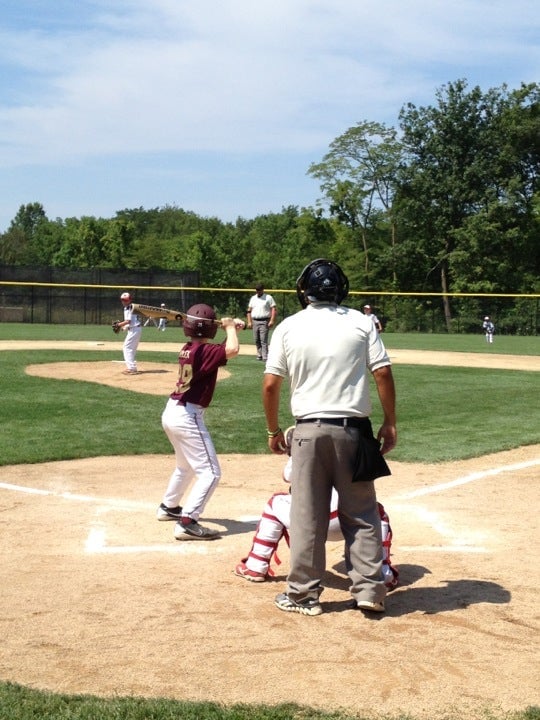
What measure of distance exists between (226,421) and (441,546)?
7219 millimetres

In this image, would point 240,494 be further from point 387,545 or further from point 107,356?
point 107,356

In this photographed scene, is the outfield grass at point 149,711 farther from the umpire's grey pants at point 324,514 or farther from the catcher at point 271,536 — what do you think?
the catcher at point 271,536

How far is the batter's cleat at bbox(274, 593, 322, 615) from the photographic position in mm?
5320

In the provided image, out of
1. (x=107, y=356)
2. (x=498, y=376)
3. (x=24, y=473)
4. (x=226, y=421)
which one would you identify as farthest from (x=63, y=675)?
(x=107, y=356)

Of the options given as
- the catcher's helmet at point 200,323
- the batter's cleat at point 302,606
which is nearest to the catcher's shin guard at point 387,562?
the batter's cleat at point 302,606

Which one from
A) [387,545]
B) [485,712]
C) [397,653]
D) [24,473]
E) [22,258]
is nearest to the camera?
[485,712]

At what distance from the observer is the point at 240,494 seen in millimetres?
8852

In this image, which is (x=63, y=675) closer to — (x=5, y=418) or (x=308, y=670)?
(x=308, y=670)

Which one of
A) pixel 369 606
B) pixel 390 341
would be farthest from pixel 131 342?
pixel 390 341

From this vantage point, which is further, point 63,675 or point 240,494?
point 240,494

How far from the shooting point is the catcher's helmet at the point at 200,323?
710 centimetres

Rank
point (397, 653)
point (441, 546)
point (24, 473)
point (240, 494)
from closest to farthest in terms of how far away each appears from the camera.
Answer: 1. point (397, 653)
2. point (441, 546)
3. point (240, 494)
4. point (24, 473)

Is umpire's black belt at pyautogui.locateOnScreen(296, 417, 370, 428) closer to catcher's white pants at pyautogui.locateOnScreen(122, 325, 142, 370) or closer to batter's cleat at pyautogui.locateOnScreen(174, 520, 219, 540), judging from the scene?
batter's cleat at pyautogui.locateOnScreen(174, 520, 219, 540)

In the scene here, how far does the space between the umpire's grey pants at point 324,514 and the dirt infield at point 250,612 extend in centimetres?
21
